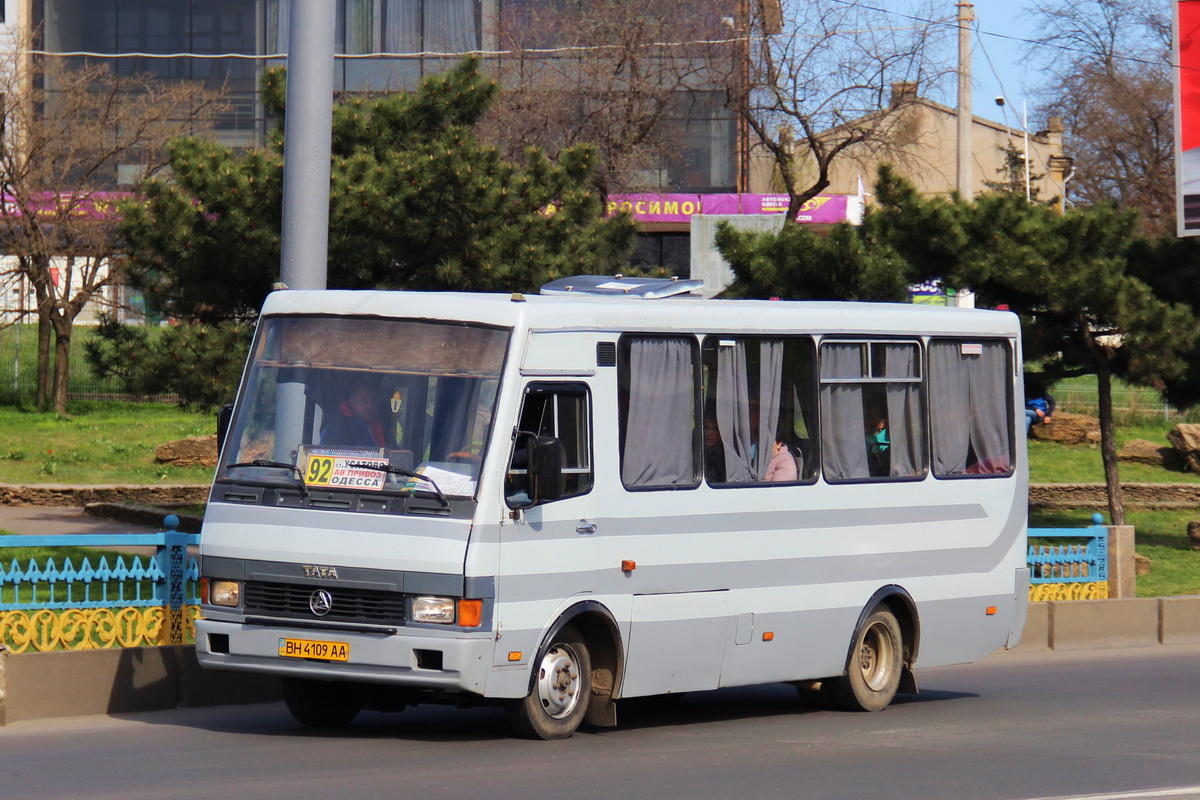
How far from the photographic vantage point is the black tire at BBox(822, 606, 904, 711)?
11.9 m

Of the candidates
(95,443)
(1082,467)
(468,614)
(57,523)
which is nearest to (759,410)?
(468,614)

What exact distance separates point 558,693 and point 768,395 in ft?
8.89

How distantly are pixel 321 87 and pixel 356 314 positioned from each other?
124 inches

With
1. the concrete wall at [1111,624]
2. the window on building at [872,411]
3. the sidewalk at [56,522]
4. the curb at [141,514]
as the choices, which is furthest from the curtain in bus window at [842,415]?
the sidewalk at [56,522]

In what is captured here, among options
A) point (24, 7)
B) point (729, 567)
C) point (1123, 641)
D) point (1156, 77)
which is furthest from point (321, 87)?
point (1156, 77)

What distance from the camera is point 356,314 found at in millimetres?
9969

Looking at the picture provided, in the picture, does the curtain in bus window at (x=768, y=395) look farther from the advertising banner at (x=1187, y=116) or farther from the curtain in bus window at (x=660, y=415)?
the advertising banner at (x=1187, y=116)

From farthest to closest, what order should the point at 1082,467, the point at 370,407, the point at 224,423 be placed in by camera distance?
the point at 1082,467, the point at 224,423, the point at 370,407

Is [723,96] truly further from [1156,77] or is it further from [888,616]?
[888,616]

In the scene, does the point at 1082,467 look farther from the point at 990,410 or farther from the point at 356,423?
the point at 356,423

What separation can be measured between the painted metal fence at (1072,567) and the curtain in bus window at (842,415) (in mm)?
5769

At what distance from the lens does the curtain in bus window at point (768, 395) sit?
1120 centimetres

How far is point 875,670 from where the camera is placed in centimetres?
1217

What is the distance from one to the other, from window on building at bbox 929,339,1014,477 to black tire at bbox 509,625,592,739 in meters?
3.81
